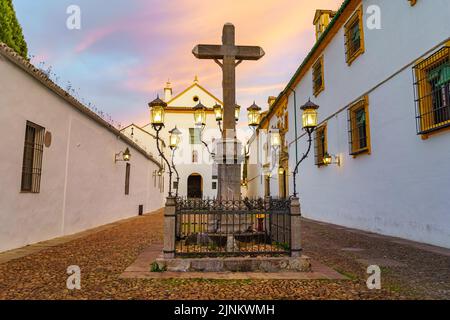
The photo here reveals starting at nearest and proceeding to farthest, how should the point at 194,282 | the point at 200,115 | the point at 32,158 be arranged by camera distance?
1. the point at 194,282
2. the point at 32,158
3. the point at 200,115

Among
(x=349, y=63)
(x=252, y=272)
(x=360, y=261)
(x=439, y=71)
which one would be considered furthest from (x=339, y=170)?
(x=252, y=272)

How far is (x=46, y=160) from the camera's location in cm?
728

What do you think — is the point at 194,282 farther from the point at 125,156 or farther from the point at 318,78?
the point at 318,78

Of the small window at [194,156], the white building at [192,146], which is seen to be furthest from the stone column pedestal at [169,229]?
the small window at [194,156]

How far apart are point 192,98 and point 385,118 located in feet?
86.7

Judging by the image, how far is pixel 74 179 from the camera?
28.7ft

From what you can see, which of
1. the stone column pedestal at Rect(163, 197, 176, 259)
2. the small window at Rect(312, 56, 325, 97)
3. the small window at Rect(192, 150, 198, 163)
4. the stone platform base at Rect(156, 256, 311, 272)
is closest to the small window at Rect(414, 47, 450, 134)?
the stone platform base at Rect(156, 256, 311, 272)

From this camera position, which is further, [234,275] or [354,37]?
[354,37]

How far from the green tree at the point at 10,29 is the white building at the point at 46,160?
306 centimetres

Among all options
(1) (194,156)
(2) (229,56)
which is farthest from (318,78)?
(1) (194,156)

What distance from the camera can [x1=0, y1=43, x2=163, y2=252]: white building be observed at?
580cm

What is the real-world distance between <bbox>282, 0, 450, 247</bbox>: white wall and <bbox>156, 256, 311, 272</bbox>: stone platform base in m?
3.84
